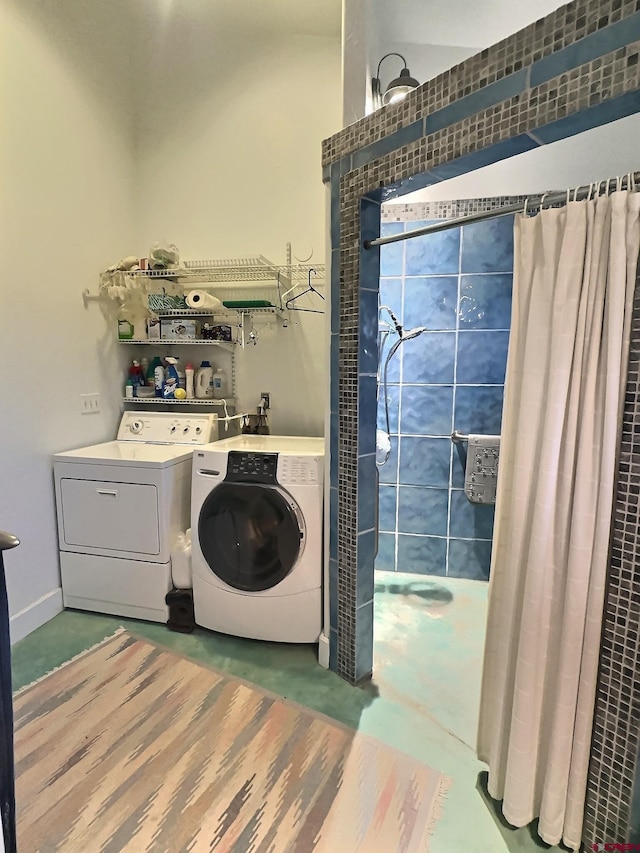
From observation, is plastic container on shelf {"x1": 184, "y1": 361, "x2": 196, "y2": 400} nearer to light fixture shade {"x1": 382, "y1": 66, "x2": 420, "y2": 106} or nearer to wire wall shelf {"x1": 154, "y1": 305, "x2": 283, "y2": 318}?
wire wall shelf {"x1": 154, "y1": 305, "x2": 283, "y2": 318}

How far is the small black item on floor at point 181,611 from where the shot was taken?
2270 mm

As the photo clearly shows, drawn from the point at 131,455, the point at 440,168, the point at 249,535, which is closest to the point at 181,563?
the point at 249,535

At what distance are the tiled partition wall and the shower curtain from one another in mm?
67

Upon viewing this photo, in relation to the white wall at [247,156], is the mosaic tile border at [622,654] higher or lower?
lower

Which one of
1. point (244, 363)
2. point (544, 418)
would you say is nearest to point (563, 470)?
point (544, 418)

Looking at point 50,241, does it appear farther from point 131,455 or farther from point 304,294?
point 304,294

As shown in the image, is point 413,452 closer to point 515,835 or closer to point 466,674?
point 466,674

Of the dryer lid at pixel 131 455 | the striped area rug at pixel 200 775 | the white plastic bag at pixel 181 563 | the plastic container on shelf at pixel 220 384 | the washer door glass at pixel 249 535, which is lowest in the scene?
the striped area rug at pixel 200 775

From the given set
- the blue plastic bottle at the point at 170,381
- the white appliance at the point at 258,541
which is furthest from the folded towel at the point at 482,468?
the blue plastic bottle at the point at 170,381

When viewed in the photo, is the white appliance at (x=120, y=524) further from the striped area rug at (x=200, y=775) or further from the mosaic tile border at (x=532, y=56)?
the mosaic tile border at (x=532, y=56)

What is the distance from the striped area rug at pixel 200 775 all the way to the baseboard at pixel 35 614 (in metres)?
0.39

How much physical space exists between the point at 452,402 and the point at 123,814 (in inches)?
90.7

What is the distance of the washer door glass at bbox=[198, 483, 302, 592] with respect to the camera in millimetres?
2043

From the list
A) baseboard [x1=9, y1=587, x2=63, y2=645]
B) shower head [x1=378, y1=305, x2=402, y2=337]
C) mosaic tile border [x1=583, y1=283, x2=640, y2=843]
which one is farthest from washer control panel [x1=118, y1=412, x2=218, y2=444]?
mosaic tile border [x1=583, y1=283, x2=640, y2=843]
